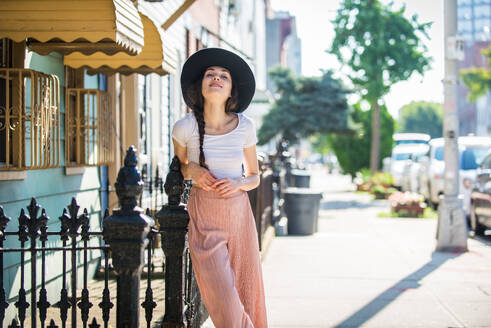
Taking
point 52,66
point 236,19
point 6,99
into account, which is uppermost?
point 236,19

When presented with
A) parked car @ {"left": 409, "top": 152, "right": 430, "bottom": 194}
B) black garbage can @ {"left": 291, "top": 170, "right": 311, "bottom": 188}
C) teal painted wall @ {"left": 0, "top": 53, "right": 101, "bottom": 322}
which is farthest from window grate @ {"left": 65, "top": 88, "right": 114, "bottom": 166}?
parked car @ {"left": 409, "top": 152, "right": 430, "bottom": 194}

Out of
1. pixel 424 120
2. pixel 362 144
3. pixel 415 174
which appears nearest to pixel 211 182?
pixel 415 174

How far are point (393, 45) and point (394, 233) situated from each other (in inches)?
713

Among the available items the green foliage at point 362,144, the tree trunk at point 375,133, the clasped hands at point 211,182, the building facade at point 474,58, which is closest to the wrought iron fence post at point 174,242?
the clasped hands at point 211,182

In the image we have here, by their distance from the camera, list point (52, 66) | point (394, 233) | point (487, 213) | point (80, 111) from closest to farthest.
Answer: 1. point (52, 66)
2. point (80, 111)
3. point (487, 213)
4. point (394, 233)

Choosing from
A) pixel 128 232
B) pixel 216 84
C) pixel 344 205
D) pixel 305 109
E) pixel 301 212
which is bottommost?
pixel 344 205

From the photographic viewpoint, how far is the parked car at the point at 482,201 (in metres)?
11.8

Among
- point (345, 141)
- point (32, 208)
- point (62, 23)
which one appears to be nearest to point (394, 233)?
point (62, 23)

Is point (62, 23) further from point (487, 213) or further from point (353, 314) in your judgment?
point (487, 213)

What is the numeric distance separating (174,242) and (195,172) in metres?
0.43

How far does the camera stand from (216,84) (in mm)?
4230

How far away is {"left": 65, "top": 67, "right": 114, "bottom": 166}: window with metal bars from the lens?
6652 millimetres

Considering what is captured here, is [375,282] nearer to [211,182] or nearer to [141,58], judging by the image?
[141,58]

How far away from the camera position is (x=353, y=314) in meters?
6.02
